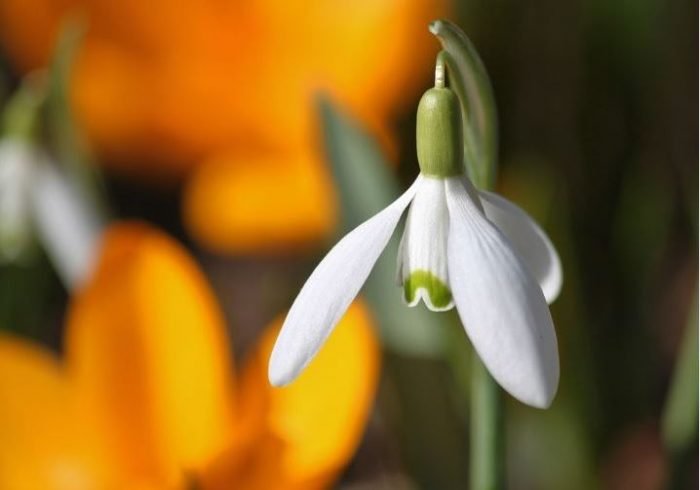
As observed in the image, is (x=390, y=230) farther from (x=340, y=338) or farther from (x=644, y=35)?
(x=644, y=35)

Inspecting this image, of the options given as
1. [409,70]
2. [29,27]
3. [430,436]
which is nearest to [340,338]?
[430,436]

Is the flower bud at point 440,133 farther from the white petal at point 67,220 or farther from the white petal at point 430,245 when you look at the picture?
the white petal at point 67,220

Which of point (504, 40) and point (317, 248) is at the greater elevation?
point (504, 40)

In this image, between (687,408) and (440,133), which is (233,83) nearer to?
(687,408)

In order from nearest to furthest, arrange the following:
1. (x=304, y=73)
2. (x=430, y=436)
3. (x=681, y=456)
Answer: (x=681, y=456), (x=430, y=436), (x=304, y=73)

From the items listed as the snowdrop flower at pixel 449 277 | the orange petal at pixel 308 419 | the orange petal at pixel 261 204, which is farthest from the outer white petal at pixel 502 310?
the orange petal at pixel 261 204

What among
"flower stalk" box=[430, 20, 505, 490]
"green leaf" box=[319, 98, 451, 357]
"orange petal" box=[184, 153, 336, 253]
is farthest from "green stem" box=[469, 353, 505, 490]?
"orange petal" box=[184, 153, 336, 253]
